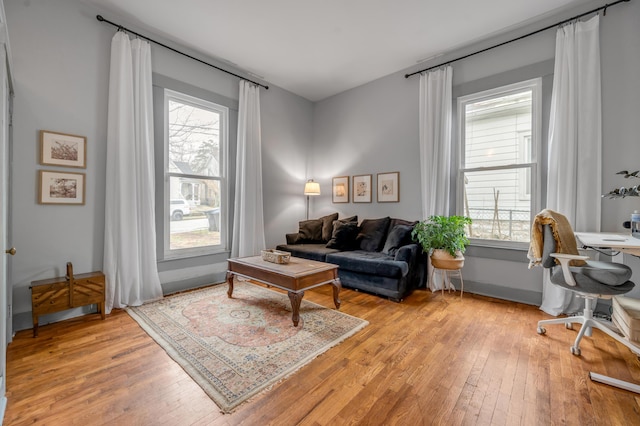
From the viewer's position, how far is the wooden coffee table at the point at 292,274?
2557 millimetres

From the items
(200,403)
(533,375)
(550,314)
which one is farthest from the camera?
(550,314)

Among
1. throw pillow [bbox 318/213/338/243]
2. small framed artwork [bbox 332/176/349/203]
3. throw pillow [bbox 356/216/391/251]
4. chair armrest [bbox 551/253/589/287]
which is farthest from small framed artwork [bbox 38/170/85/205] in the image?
chair armrest [bbox 551/253/589/287]

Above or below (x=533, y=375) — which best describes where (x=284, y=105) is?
above

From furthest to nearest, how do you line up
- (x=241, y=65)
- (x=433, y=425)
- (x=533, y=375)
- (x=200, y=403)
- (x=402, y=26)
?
(x=241, y=65)
(x=402, y=26)
(x=533, y=375)
(x=200, y=403)
(x=433, y=425)

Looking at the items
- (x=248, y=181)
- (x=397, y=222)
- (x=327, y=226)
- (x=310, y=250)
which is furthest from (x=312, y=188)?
(x=397, y=222)

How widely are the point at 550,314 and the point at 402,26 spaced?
140 inches

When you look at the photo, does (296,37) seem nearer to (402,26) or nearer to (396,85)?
(402,26)

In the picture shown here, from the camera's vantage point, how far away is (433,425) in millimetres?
1424

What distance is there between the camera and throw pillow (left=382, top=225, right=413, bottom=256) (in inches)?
142

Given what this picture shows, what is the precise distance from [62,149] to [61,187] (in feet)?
1.24

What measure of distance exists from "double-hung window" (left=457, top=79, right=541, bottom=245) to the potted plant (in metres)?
0.50

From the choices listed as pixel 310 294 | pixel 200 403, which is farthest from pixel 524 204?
pixel 200 403

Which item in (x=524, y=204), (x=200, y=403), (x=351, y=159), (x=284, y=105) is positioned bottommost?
(x=200, y=403)

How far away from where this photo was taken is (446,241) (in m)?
3.24
